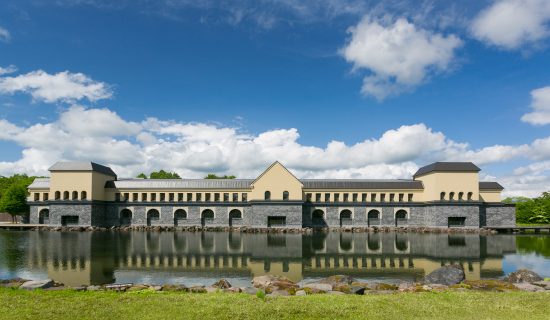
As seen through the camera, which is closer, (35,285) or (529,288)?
(35,285)

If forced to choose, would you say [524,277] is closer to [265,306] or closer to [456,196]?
[265,306]

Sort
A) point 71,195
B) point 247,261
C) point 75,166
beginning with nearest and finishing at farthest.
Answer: point 247,261 < point 71,195 < point 75,166

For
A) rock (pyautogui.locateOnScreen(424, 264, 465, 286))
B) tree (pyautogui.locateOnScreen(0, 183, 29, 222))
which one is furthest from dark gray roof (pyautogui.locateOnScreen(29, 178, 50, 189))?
rock (pyautogui.locateOnScreen(424, 264, 465, 286))

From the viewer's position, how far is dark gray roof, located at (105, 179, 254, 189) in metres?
71.9

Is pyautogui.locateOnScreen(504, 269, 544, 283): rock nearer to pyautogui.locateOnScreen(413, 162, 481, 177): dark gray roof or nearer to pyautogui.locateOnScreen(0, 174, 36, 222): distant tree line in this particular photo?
pyautogui.locateOnScreen(413, 162, 481, 177): dark gray roof

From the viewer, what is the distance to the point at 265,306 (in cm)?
1318

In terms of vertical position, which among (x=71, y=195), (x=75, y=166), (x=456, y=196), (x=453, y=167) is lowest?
(x=456, y=196)

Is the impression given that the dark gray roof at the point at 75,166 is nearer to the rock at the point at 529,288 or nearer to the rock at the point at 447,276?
the rock at the point at 447,276

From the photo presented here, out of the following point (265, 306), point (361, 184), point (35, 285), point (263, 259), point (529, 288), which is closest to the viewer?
point (265, 306)

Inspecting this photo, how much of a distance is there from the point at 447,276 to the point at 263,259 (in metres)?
15.4

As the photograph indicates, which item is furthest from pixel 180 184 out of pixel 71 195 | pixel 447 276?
pixel 447 276

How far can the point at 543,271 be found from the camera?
89.8 ft

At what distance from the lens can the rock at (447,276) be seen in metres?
21.5

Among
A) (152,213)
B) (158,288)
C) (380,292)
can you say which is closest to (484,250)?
(380,292)
